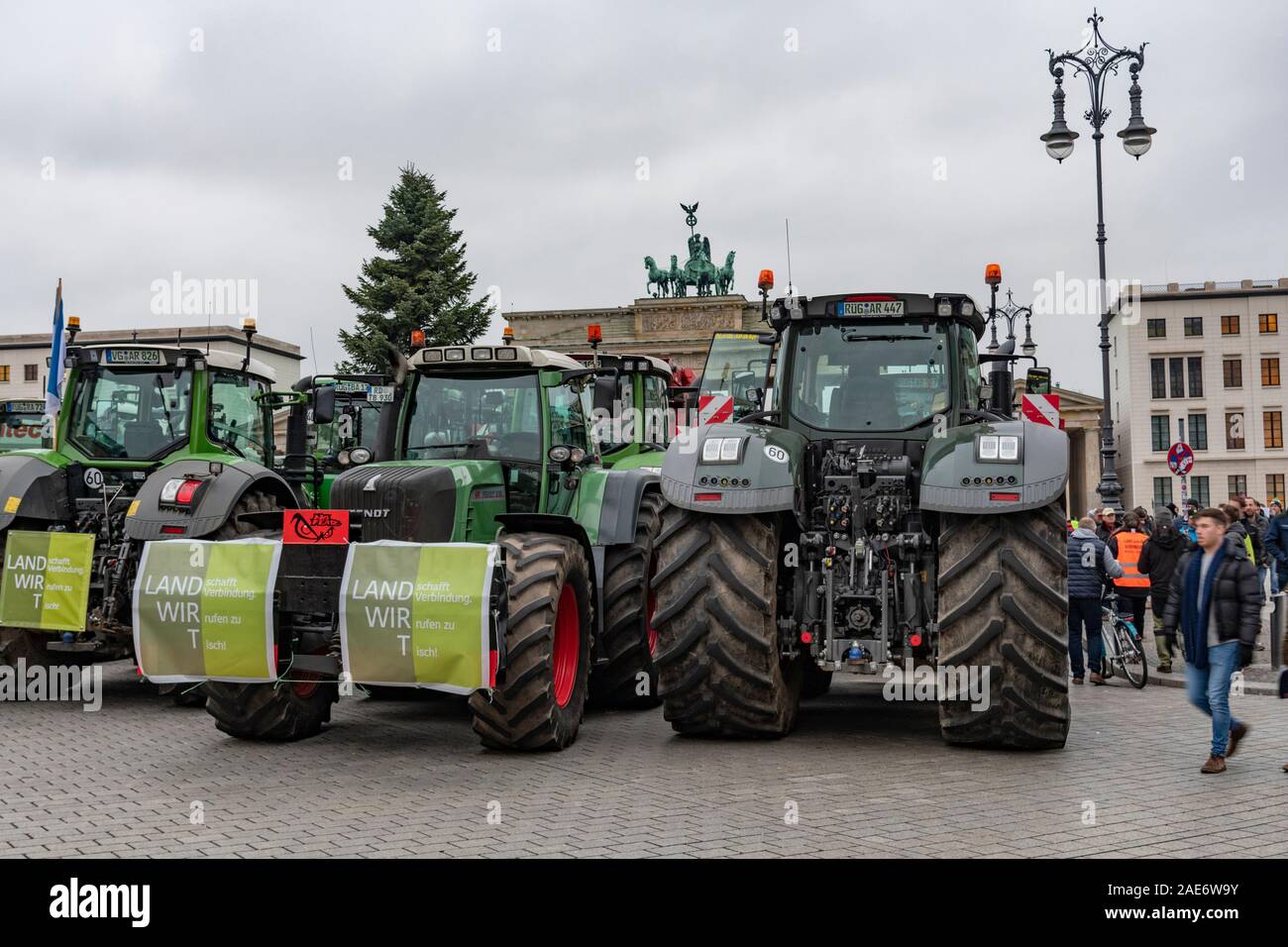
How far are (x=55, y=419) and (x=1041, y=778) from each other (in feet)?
31.3

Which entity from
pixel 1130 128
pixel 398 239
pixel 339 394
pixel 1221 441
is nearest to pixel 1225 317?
pixel 1221 441

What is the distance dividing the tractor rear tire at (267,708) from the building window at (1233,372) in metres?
85.2

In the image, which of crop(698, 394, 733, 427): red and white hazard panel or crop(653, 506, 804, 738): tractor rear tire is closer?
crop(653, 506, 804, 738): tractor rear tire

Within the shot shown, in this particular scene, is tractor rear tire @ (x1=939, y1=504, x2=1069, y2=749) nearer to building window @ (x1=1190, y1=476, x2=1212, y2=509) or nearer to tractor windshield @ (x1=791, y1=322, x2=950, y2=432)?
tractor windshield @ (x1=791, y1=322, x2=950, y2=432)

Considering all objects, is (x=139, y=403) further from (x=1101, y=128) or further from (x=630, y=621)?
(x=1101, y=128)

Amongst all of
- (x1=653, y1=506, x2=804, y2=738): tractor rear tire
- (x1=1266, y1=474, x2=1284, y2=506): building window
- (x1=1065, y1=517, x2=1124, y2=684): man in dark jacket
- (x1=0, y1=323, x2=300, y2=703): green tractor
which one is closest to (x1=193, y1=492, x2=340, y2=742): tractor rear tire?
(x1=0, y1=323, x2=300, y2=703): green tractor

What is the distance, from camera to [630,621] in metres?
10.9

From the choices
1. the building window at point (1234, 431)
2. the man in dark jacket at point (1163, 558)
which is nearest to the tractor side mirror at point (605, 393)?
the man in dark jacket at point (1163, 558)

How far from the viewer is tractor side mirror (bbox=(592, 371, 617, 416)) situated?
11173mm

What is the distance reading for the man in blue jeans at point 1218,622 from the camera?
8531 millimetres

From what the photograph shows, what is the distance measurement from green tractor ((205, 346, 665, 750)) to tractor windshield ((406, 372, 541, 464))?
0.01 metres

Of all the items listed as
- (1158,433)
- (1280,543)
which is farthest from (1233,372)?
(1280,543)

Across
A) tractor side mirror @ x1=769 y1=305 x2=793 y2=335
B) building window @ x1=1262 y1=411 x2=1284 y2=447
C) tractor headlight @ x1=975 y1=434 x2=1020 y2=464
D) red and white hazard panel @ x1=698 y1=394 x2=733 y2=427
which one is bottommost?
tractor headlight @ x1=975 y1=434 x2=1020 y2=464

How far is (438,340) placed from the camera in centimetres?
4522
